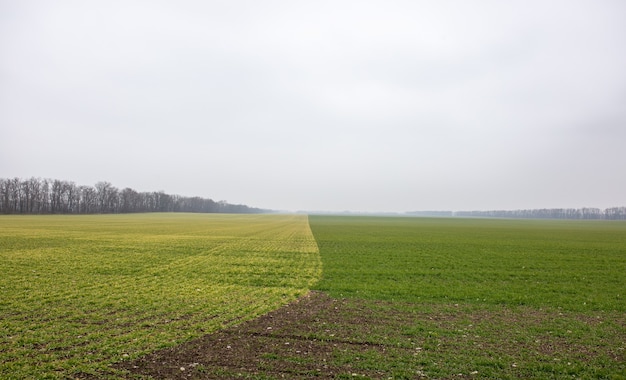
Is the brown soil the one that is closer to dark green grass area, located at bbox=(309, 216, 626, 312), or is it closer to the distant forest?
dark green grass area, located at bbox=(309, 216, 626, 312)

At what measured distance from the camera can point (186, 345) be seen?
887cm

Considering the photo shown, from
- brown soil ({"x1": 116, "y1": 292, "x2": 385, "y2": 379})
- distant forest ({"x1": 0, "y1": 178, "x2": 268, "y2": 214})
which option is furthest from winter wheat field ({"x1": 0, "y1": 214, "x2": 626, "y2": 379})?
distant forest ({"x1": 0, "y1": 178, "x2": 268, "y2": 214})

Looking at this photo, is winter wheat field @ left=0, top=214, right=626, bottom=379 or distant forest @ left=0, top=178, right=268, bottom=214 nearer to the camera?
winter wheat field @ left=0, top=214, right=626, bottom=379

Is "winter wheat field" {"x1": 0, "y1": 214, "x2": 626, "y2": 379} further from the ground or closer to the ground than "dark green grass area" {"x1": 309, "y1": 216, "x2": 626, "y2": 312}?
further from the ground

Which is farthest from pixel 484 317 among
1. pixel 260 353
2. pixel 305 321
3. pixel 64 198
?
pixel 64 198

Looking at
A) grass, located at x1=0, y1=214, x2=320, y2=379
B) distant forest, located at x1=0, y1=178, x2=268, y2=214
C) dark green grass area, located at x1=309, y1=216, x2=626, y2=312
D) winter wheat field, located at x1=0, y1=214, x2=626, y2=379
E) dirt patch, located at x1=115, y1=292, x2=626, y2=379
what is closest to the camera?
dirt patch, located at x1=115, y1=292, x2=626, y2=379

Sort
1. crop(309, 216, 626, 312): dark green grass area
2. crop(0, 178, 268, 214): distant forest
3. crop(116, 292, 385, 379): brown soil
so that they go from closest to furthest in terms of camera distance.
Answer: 1. crop(116, 292, 385, 379): brown soil
2. crop(309, 216, 626, 312): dark green grass area
3. crop(0, 178, 268, 214): distant forest

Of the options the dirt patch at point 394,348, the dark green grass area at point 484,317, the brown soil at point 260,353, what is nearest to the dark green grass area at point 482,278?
the dark green grass area at point 484,317

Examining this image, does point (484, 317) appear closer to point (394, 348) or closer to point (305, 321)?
point (394, 348)

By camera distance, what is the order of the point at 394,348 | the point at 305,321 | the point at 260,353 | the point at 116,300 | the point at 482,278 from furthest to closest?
the point at 482,278 < the point at 116,300 < the point at 305,321 < the point at 394,348 < the point at 260,353

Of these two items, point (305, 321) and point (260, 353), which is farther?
point (305, 321)

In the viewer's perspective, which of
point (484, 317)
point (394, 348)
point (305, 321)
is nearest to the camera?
point (394, 348)

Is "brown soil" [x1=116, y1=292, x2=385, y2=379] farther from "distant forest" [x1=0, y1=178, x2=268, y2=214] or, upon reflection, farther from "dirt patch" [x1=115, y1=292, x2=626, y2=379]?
"distant forest" [x1=0, y1=178, x2=268, y2=214]

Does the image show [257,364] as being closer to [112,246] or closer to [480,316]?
[480,316]
